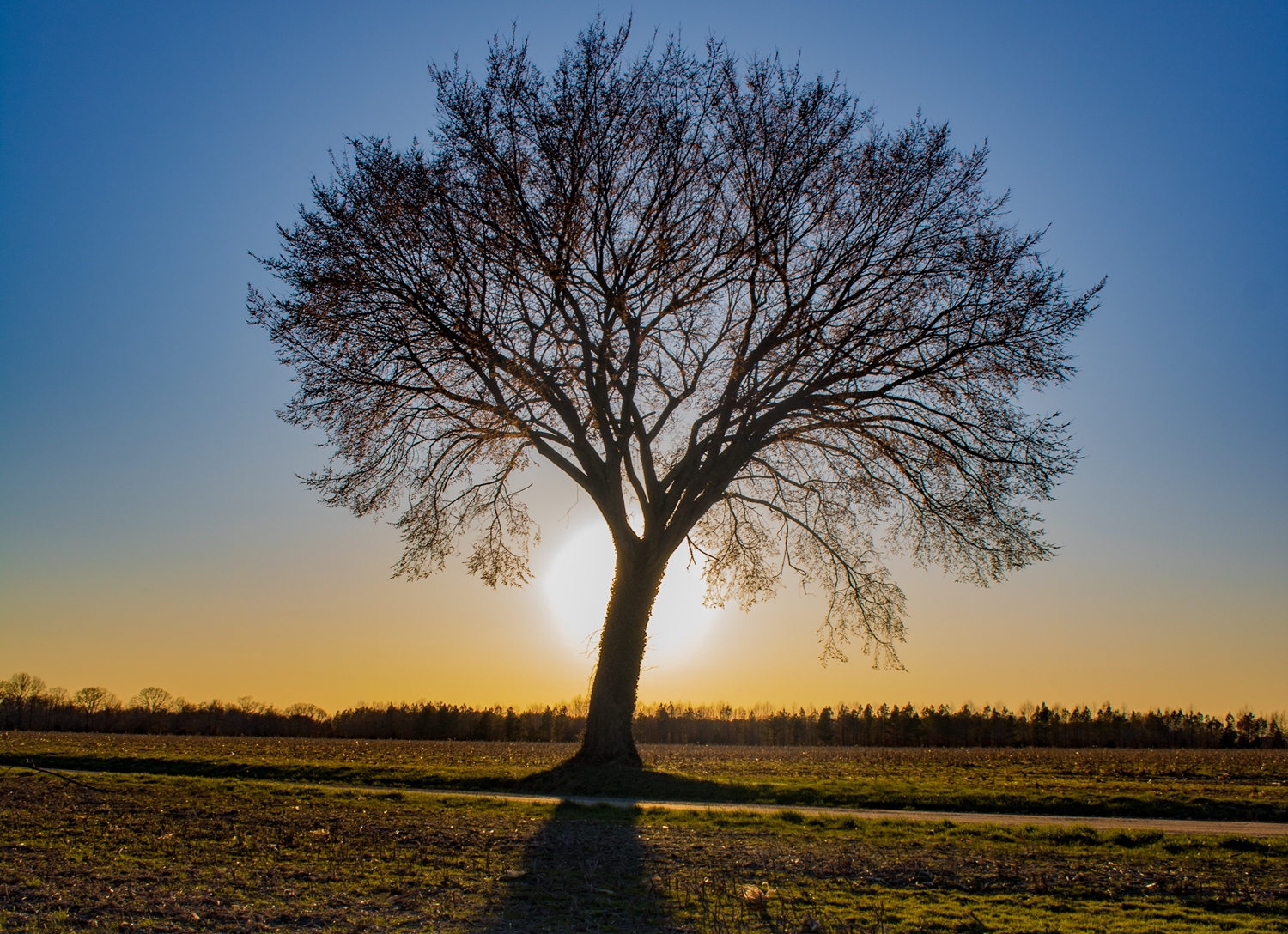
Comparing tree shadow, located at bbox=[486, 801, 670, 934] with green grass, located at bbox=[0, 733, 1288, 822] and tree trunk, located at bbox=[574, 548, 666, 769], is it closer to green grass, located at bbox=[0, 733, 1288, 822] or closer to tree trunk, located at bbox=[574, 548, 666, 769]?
green grass, located at bbox=[0, 733, 1288, 822]

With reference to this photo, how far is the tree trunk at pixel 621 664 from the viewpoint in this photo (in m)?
17.4

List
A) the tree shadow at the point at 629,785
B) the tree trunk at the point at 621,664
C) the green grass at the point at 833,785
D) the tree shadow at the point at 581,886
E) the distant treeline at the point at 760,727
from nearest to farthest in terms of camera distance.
A: the tree shadow at the point at 581,886
the green grass at the point at 833,785
the tree shadow at the point at 629,785
the tree trunk at the point at 621,664
the distant treeline at the point at 760,727

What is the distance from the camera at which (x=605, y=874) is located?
7691 mm

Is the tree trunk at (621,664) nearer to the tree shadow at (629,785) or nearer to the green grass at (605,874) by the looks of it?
the tree shadow at (629,785)

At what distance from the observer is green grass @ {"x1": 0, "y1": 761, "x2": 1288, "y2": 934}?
6.13 meters

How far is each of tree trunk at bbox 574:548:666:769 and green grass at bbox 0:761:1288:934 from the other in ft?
17.9

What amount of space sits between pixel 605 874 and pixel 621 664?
1018 centimetres

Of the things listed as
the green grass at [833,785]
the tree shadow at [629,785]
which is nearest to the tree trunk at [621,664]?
the tree shadow at [629,785]

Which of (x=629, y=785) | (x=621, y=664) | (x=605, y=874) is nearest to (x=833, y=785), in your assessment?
(x=629, y=785)

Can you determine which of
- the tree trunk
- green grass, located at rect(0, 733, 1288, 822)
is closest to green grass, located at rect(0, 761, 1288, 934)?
green grass, located at rect(0, 733, 1288, 822)

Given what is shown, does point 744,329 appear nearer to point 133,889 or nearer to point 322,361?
point 322,361

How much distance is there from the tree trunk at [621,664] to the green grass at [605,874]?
17.9 feet

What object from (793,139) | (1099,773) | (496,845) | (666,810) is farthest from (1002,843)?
(1099,773)

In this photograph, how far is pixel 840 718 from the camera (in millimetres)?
78062
